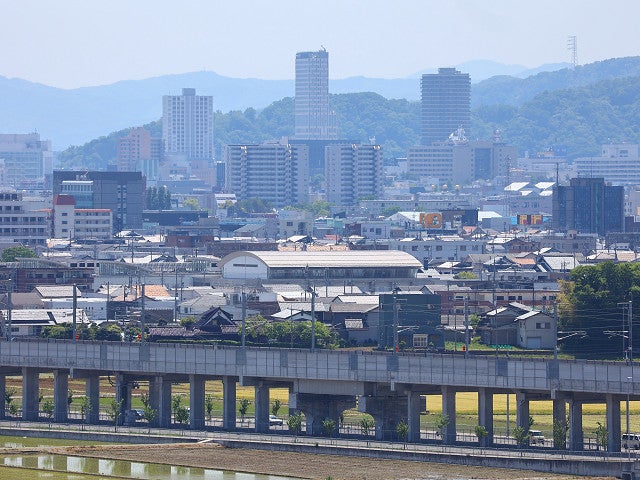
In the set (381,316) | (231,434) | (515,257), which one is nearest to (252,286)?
(381,316)

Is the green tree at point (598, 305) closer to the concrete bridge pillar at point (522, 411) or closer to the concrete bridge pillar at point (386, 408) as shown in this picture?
the concrete bridge pillar at point (386, 408)

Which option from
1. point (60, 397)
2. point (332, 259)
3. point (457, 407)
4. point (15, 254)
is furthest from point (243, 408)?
point (15, 254)

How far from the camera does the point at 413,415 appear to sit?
Answer: 5303 cm

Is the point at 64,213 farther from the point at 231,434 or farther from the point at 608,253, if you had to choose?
the point at 231,434

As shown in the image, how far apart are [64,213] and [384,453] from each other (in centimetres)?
11833

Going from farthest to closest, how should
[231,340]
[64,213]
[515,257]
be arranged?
[64,213] → [515,257] → [231,340]

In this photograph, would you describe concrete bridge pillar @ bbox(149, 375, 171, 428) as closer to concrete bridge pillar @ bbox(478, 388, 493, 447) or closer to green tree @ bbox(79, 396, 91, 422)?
green tree @ bbox(79, 396, 91, 422)

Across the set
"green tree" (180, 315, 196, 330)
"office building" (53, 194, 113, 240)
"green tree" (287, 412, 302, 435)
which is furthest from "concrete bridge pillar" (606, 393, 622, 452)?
"office building" (53, 194, 113, 240)

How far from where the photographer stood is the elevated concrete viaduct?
50875 mm

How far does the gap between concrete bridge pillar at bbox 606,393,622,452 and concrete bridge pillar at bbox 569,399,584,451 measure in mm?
807

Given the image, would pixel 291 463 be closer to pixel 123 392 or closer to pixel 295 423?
pixel 295 423

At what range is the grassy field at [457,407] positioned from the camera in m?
58.6

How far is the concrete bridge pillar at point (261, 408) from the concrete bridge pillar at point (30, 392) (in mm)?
7133

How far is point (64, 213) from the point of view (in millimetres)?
166250
